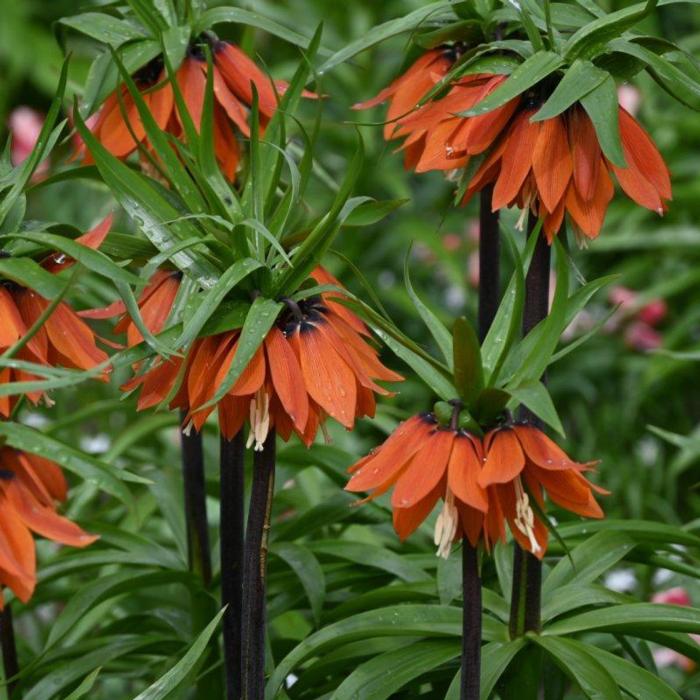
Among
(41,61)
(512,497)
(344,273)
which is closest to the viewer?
(512,497)

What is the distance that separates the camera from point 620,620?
128 centimetres

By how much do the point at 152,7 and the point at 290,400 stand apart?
51 centimetres

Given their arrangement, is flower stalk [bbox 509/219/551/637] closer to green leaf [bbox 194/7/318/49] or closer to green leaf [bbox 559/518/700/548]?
green leaf [bbox 559/518/700/548]

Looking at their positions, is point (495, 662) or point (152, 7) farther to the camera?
point (152, 7)

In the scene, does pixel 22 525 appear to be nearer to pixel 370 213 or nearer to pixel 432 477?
pixel 432 477

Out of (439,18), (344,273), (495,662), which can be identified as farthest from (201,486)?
(344,273)

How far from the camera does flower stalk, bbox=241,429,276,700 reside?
1151mm

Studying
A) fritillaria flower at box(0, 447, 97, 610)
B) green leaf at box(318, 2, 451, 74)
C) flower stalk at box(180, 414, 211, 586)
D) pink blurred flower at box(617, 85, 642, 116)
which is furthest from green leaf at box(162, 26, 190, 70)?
pink blurred flower at box(617, 85, 642, 116)

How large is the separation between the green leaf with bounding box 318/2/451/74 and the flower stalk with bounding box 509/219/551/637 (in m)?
0.21

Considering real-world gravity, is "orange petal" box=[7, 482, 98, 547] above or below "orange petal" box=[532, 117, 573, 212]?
below

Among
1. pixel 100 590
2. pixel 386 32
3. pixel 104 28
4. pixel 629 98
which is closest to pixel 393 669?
pixel 100 590

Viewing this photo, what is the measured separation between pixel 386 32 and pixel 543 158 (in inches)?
8.5

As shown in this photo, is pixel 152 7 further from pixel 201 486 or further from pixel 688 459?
pixel 688 459

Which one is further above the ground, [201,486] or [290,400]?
[201,486]
